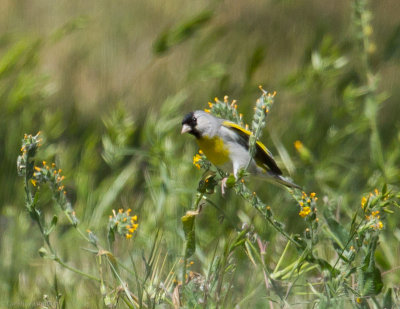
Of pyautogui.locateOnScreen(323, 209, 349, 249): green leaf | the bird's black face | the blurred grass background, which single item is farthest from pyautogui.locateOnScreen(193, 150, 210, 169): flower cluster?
the blurred grass background

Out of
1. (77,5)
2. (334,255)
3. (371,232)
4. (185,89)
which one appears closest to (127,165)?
(185,89)

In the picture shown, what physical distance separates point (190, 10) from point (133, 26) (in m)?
0.26

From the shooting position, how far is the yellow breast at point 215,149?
184 cm

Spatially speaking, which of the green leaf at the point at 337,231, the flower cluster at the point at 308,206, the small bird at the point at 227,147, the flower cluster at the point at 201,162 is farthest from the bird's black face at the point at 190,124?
the flower cluster at the point at 308,206

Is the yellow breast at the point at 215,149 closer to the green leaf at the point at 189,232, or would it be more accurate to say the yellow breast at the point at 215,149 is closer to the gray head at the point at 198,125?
the gray head at the point at 198,125

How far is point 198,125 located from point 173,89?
104 cm

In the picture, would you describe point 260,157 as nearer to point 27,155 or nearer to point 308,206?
point 308,206

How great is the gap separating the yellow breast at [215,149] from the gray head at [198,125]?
0.08 feet

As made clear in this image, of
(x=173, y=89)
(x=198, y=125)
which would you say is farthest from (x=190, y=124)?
(x=173, y=89)

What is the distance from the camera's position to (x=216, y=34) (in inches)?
111

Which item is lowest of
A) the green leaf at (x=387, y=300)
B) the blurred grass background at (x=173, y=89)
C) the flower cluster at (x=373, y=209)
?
the green leaf at (x=387, y=300)

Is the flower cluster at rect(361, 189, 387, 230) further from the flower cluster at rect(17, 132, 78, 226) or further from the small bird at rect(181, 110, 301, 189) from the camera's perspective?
the flower cluster at rect(17, 132, 78, 226)

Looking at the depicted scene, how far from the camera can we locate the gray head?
1.92m

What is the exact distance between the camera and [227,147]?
188cm
